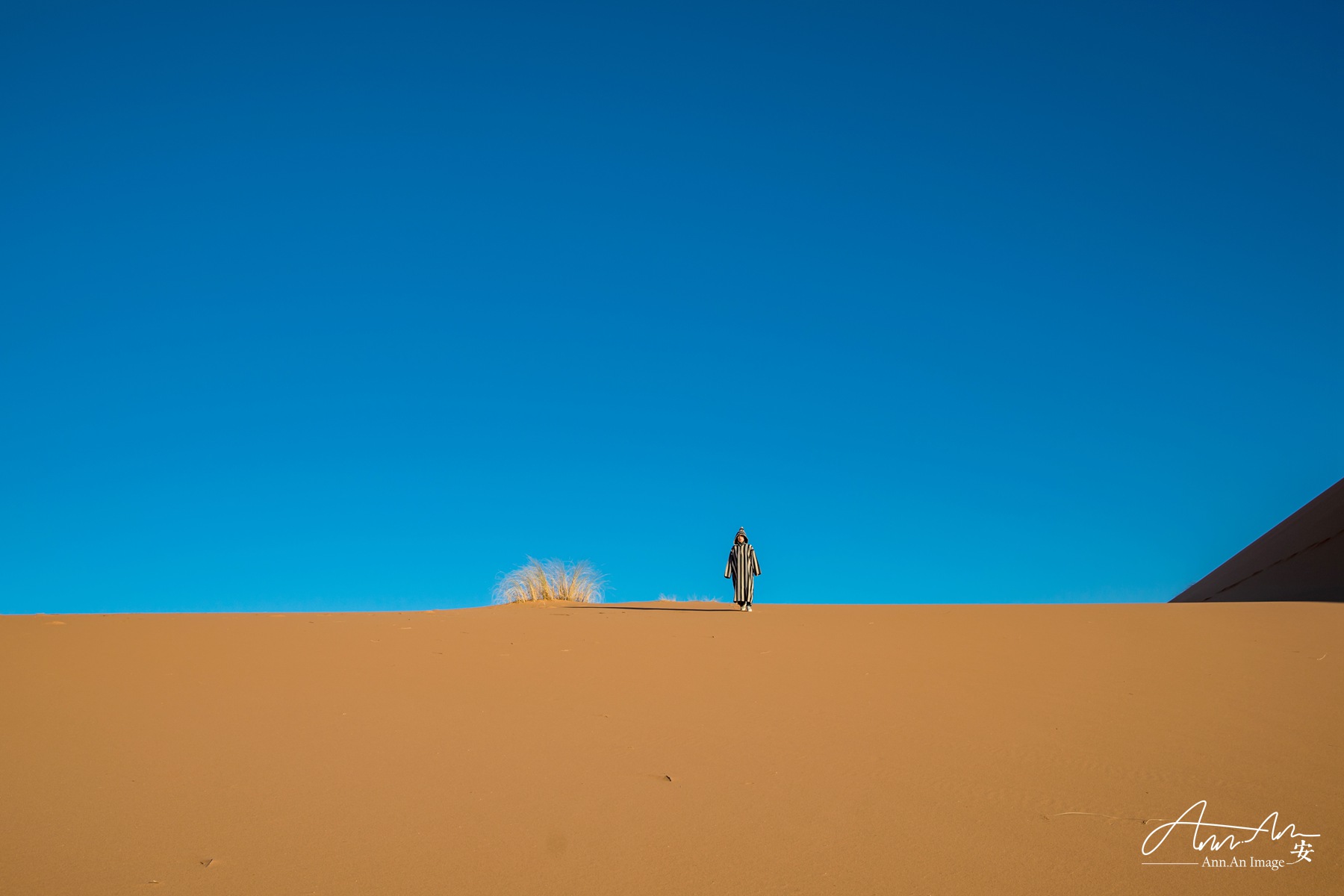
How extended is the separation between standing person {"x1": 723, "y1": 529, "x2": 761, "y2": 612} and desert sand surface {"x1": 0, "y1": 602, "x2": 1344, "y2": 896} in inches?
350

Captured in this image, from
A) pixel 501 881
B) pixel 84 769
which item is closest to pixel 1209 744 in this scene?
pixel 501 881

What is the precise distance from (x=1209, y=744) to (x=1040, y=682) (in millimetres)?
1705

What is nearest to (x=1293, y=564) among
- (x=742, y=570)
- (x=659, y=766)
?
(x=742, y=570)

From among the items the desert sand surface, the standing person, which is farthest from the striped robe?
the desert sand surface

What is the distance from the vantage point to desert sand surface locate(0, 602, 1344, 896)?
10.9ft

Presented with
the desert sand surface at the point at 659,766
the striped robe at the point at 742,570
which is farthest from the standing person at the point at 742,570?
the desert sand surface at the point at 659,766

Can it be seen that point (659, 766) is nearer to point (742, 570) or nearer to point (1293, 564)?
point (742, 570)

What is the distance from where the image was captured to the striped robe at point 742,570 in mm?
17328

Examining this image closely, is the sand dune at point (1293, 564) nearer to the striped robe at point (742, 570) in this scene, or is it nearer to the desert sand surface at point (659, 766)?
the striped robe at point (742, 570)

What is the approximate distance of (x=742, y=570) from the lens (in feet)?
57.1

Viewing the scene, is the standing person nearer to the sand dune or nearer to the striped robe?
the striped robe

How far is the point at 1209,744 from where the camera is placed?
488cm

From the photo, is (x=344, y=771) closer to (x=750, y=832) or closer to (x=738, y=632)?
(x=750, y=832)

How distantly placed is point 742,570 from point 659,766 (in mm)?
13036
